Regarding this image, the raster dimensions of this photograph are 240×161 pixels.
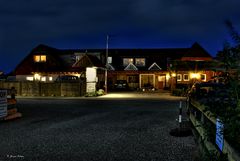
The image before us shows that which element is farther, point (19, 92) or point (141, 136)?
point (19, 92)

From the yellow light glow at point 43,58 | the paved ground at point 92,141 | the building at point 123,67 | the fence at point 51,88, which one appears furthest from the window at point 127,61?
the paved ground at point 92,141

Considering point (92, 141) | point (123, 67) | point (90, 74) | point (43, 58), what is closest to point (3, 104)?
point (92, 141)

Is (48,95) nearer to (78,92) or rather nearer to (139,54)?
(78,92)

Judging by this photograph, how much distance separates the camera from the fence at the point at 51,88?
28.9 m

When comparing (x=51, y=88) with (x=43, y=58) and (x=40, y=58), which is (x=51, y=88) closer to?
(x=43, y=58)

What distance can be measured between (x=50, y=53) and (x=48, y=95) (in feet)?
57.3

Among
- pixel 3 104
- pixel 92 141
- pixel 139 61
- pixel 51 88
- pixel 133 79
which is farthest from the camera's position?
pixel 139 61

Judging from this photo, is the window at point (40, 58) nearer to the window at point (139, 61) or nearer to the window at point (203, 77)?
the window at point (139, 61)

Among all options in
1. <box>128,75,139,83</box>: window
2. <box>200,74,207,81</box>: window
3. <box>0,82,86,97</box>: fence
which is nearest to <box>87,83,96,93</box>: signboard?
<box>0,82,86,97</box>: fence

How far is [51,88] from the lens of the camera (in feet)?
97.1

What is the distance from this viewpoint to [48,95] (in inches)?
1171

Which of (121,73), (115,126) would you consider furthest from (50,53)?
(115,126)

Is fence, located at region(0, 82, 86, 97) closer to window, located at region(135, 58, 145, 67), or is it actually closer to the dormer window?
the dormer window

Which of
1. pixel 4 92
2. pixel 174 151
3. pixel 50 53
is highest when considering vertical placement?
pixel 50 53
